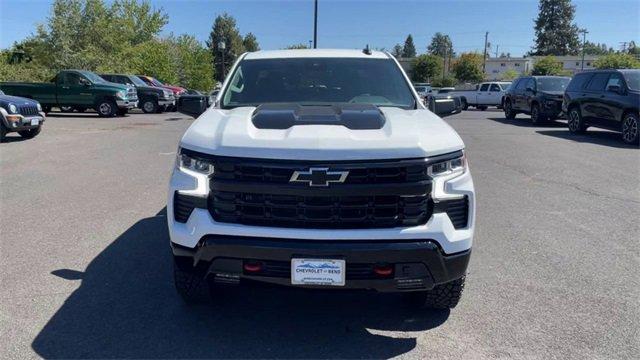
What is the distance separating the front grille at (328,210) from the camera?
328cm

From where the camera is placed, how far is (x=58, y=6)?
37.7m

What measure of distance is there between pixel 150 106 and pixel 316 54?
21.9 metres

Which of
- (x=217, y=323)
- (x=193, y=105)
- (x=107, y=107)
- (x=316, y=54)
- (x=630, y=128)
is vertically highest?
(x=316, y=54)

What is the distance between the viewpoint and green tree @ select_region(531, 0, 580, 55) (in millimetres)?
111688

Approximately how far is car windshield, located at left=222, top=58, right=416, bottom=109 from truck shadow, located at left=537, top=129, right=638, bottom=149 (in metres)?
10.8

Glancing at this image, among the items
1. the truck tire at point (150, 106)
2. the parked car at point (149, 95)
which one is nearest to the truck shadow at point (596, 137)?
the parked car at point (149, 95)

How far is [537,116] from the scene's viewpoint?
20.0 metres

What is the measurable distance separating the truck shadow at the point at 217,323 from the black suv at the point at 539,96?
17.3 meters

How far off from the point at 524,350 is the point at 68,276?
3.55m

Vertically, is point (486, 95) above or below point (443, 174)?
below

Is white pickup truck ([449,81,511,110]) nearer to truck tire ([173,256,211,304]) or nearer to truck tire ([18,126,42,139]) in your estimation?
truck tire ([18,126,42,139])

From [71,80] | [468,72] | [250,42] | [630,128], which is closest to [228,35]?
[250,42]

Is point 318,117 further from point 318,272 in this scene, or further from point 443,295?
point 443,295

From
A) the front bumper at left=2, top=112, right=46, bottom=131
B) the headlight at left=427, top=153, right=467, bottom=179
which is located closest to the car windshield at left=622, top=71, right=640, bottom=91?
the headlight at left=427, top=153, right=467, bottom=179
